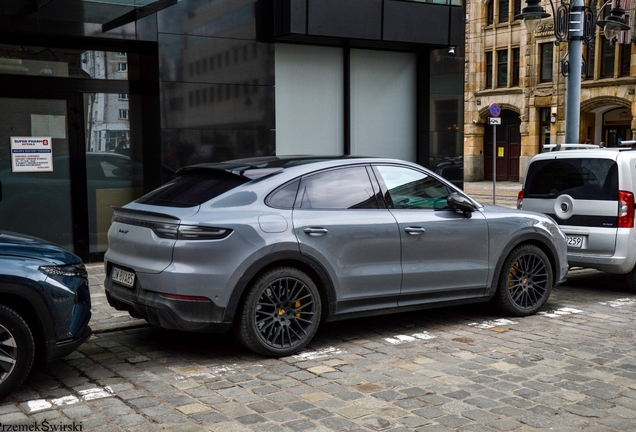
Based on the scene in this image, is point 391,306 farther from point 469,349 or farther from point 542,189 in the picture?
point 542,189

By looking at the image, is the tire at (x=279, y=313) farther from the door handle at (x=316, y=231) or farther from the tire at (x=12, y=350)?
the tire at (x=12, y=350)

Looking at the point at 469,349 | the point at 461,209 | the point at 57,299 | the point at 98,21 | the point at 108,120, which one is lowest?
the point at 469,349

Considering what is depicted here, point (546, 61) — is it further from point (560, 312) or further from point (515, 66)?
point (560, 312)

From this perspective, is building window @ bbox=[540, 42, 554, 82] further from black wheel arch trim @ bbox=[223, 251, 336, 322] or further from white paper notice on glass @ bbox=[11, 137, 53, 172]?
black wheel arch trim @ bbox=[223, 251, 336, 322]

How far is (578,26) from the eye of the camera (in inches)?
513

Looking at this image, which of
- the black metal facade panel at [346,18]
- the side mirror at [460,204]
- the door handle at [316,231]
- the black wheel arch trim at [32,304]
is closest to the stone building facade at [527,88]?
A: the black metal facade panel at [346,18]

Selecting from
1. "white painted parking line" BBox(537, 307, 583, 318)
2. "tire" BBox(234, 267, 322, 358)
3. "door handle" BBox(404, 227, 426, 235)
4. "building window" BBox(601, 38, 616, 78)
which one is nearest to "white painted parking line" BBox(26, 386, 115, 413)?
"tire" BBox(234, 267, 322, 358)

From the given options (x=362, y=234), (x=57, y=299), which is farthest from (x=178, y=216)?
(x=362, y=234)

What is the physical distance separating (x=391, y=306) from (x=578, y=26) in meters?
8.60

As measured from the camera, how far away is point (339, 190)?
21.4 ft

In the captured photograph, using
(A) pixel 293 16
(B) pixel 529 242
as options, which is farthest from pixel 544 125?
(B) pixel 529 242

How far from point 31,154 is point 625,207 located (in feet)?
26.7

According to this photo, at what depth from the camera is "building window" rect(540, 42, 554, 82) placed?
125 ft

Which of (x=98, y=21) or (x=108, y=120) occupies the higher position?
(x=98, y=21)
